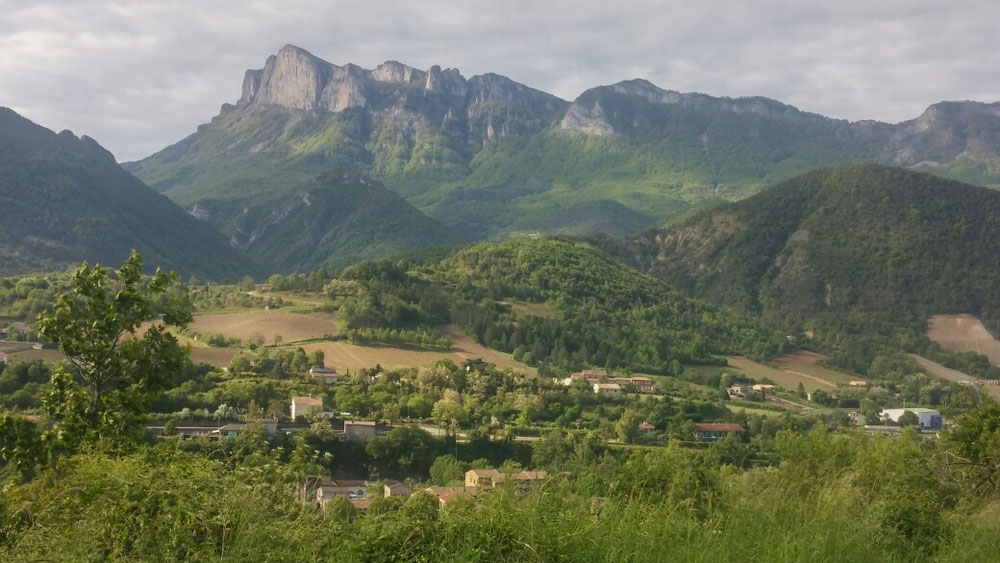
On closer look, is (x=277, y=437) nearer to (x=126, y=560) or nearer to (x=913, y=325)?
(x=126, y=560)

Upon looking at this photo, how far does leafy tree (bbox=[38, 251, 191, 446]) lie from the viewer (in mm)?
10477

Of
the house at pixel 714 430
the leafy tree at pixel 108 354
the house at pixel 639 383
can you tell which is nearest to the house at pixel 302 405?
the house at pixel 714 430

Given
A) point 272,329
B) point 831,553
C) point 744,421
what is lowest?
point 744,421

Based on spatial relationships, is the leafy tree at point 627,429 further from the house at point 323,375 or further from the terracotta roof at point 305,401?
the house at point 323,375

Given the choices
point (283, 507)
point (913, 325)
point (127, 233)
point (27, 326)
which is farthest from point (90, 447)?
point (127, 233)

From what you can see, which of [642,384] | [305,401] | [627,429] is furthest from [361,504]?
[642,384]

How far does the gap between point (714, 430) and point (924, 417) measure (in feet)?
85.1

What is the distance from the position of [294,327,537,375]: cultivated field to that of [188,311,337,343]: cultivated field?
3118mm

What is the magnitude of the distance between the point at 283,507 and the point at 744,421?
54.8m

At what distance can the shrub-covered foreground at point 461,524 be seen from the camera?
6195mm

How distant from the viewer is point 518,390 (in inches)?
2345

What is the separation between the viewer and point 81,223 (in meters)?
165

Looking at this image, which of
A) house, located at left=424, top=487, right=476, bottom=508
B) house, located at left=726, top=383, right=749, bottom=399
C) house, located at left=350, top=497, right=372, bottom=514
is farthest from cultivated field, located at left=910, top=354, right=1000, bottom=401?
house, located at left=424, top=487, right=476, bottom=508

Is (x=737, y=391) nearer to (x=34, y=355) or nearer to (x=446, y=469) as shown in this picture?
(x=446, y=469)
